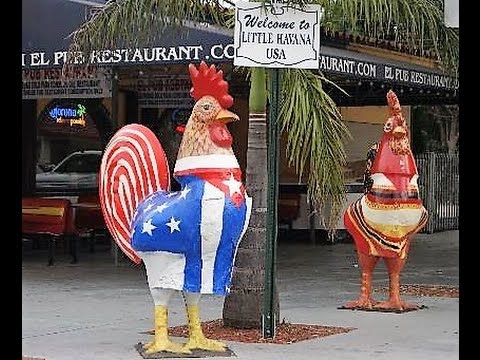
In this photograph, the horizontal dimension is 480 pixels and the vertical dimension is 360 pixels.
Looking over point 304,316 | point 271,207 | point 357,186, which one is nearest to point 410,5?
point 271,207

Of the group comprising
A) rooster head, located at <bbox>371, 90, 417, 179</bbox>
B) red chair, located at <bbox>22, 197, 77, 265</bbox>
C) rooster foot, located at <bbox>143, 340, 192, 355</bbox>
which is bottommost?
rooster foot, located at <bbox>143, 340, 192, 355</bbox>

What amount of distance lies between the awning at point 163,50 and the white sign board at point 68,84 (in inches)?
109

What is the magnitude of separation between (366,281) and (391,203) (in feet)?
3.35

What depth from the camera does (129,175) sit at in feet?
28.9

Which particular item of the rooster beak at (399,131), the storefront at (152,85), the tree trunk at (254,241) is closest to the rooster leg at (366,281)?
the rooster beak at (399,131)

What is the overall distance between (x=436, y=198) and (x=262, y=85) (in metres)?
15.2

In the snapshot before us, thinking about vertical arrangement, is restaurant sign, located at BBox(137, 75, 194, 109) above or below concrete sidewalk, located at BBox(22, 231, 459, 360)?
above

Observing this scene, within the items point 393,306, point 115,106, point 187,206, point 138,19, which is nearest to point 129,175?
point 187,206

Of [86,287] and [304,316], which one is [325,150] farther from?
[86,287]

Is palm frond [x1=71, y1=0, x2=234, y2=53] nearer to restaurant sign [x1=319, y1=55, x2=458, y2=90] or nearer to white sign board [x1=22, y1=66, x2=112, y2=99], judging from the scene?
restaurant sign [x1=319, y1=55, x2=458, y2=90]

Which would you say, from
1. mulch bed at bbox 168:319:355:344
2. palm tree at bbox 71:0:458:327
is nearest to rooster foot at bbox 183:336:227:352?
mulch bed at bbox 168:319:355:344

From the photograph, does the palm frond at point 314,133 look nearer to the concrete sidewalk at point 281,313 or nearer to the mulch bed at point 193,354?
the concrete sidewalk at point 281,313

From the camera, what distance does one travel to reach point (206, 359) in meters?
8.73

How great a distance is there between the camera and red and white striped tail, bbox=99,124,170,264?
8766mm
